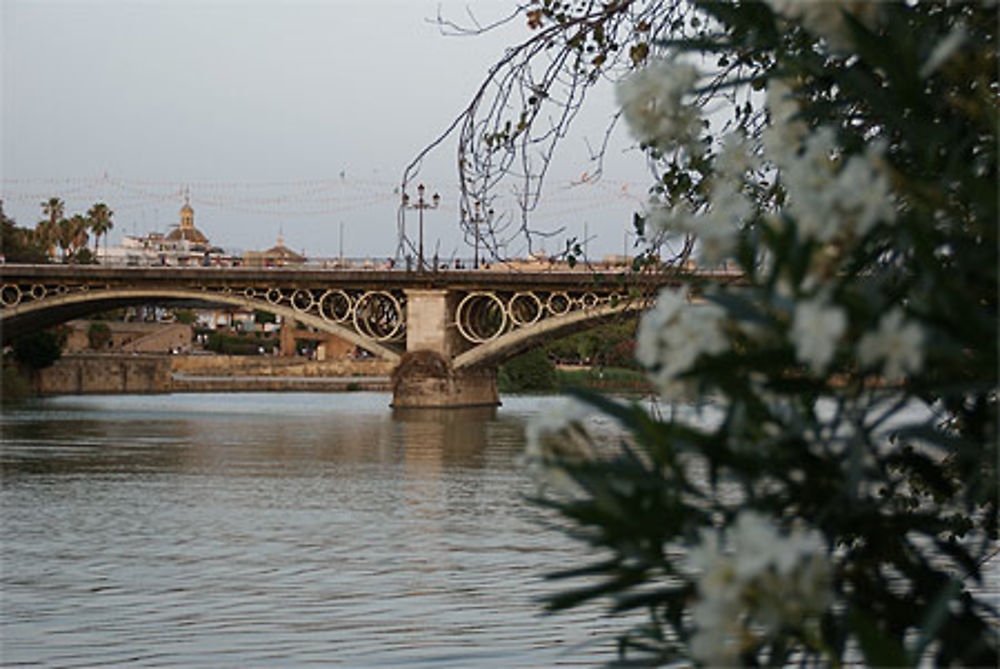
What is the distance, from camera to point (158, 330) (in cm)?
8312

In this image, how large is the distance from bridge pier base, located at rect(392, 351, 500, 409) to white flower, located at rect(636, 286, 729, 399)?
40.4 meters

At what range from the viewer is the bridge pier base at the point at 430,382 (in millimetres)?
42134

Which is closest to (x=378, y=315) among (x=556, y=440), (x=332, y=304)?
(x=332, y=304)

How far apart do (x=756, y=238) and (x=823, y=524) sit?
345 mm

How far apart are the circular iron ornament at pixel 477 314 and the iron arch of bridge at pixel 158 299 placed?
82.3 inches

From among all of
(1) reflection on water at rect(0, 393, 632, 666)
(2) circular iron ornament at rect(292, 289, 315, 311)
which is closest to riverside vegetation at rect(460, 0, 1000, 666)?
(1) reflection on water at rect(0, 393, 632, 666)

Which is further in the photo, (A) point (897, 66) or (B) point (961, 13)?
(B) point (961, 13)

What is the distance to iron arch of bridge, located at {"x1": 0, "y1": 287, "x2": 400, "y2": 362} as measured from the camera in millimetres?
41531

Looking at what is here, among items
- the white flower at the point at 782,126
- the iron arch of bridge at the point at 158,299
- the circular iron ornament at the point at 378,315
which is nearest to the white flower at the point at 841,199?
the white flower at the point at 782,126

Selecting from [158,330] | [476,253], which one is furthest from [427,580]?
[158,330]

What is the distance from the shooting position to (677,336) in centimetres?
170

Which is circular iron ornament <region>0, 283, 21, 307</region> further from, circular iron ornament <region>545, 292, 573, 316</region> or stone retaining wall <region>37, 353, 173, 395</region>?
circular iron ornament <region>545, 292, 573, 316</region>

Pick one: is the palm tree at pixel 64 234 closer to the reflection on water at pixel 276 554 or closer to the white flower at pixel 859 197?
the reflection on water at pixel 276 554

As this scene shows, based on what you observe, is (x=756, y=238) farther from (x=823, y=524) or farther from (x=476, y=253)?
(x=476, y=253)
